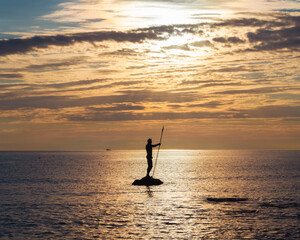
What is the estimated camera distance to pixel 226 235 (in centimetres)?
2067

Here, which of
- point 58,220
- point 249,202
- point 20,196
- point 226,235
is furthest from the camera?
point 20,196

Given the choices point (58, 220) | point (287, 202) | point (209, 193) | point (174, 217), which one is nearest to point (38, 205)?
point (58, 220)

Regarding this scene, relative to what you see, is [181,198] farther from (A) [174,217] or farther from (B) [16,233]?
(B) [16,233]

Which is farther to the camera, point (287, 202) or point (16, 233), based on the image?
point (287, 202)

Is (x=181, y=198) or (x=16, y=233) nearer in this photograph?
(x=16, y=233)

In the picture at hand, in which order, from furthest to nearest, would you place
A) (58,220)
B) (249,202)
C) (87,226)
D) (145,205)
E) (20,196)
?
(20,196), (249,202), (145,205), (58,220), (87,226)

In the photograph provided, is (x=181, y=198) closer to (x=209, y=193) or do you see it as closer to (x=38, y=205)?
(x=209, y=193)

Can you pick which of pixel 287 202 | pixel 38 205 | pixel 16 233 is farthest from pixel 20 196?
pixel 287 202

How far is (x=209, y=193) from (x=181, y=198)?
548 centimetres

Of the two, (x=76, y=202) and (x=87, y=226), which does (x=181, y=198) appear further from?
(x=87, y=226)

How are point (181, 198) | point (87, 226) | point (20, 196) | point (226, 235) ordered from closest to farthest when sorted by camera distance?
1. point (226, 235)
2. point (87, 226)
3. point (181, 198)
4. point (20, 196)

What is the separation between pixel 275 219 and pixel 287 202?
8007 mm

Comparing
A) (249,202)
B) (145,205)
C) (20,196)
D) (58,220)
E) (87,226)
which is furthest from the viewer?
(20,196)

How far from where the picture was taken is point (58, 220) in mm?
25203
